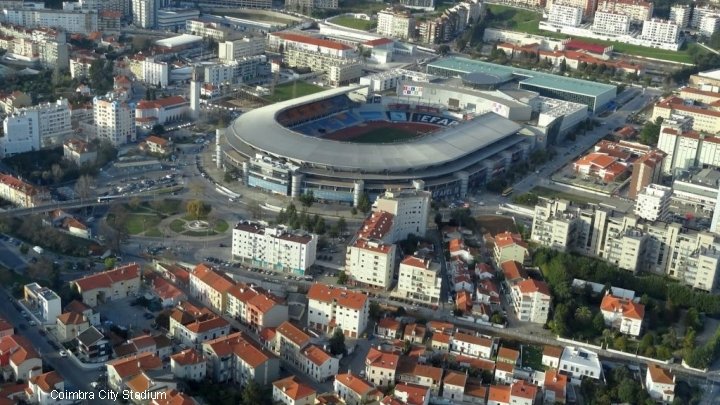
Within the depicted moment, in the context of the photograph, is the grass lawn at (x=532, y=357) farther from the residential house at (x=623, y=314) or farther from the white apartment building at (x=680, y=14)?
the white apartment building at (x=680, y=14)

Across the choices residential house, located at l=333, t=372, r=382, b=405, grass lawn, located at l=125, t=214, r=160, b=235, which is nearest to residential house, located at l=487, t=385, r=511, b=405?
residential house, located at l=333, t=372, r=382, b=405

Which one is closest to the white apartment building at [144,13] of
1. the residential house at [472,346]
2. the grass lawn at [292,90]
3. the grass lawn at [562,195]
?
the grass lawn at [292,90]

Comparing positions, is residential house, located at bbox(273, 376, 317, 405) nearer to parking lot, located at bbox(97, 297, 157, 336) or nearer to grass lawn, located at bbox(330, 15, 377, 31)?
parking lot, located at bbox(97, 297, 157, 336)

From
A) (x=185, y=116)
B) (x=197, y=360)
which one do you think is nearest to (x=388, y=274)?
(x=197, y=360)

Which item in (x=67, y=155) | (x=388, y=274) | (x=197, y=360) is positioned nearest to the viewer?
(x=197, y=360)

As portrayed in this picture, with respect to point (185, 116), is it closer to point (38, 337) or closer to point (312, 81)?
point (312, 81)
